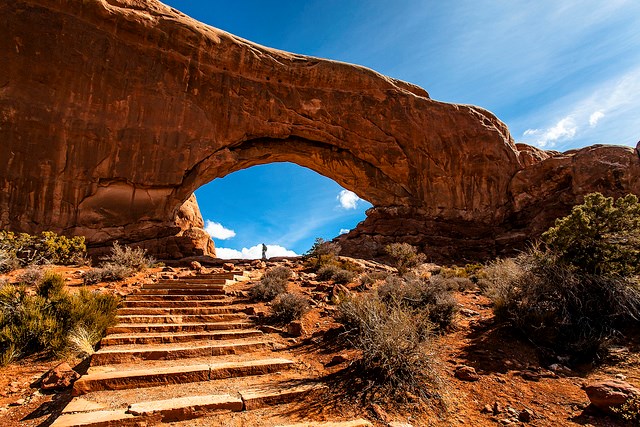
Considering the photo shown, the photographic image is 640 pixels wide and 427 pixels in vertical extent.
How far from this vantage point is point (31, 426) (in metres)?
3.10

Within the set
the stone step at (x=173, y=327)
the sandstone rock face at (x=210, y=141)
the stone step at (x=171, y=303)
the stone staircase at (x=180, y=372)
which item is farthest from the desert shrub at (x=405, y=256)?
the stone staircase at (x=180, y=372)

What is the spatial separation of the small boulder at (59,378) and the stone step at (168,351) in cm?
26

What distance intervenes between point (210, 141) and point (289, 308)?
13491mm

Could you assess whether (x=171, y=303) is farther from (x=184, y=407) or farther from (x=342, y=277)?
(x=342, y=277)

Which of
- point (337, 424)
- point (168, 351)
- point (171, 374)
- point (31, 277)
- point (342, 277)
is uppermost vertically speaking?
point (342, 277)

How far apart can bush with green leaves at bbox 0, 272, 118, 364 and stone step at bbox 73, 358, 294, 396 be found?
147 cm

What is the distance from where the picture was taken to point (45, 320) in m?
4.80

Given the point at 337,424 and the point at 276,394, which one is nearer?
the point at 337,424

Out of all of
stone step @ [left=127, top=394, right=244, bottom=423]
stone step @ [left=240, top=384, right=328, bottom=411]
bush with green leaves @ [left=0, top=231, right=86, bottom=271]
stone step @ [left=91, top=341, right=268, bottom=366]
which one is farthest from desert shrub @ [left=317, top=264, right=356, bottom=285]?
bush with green leaves @ [left=0, top=231, right=86, bottom=271]

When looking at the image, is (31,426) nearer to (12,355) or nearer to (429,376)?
(12,355)

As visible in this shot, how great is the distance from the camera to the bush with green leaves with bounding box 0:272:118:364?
15.0ft

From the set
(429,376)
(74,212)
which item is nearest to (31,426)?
(429,376)

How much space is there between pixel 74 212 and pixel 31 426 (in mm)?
14225

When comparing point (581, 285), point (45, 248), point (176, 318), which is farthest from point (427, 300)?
point (45, 248)
